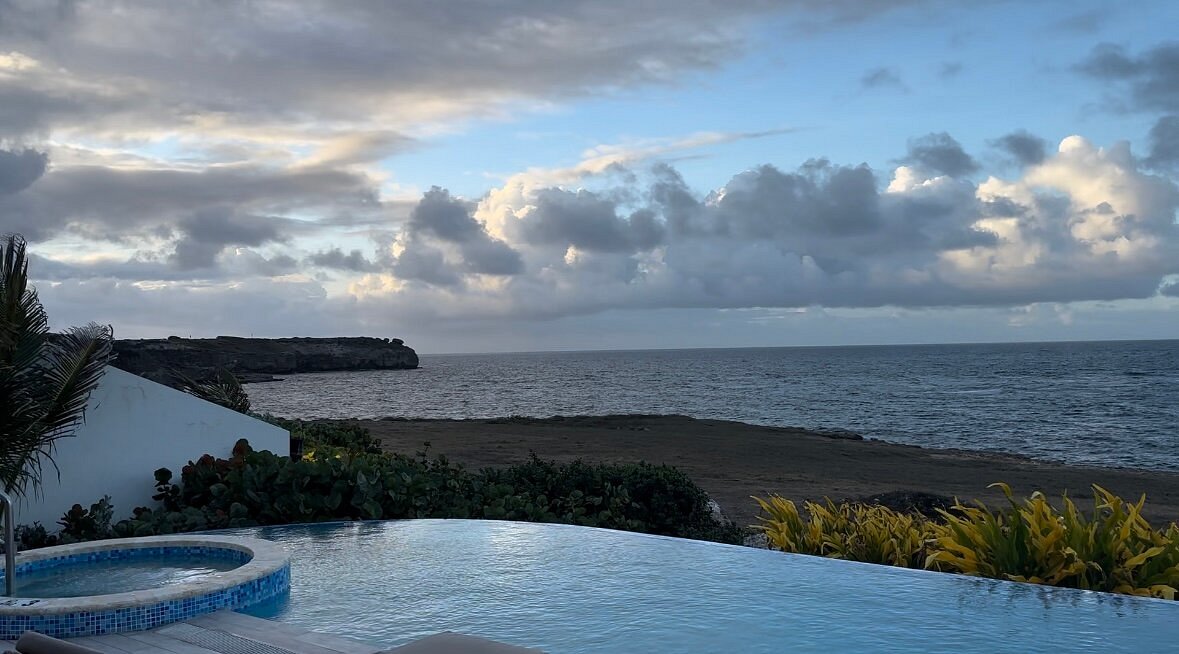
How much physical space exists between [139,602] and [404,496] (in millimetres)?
3881

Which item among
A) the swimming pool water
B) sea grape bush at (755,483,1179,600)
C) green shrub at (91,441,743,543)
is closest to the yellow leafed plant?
sea grape bush at (755,483,1179,600)

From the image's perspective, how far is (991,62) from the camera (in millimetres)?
13086

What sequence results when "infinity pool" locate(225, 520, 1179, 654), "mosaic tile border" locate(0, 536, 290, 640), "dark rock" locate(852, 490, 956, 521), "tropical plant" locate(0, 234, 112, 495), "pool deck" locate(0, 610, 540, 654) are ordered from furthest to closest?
"dark rock" locate(852, 490, 956, 521), "tropical plant" locate(0, 234, 112, 495), "infinity pool" locate(225, 520, 1179, 654), "mosaic tile border" locate(0, 536, 290, 640), "pool deck" locate(0, 610, 540, 654)

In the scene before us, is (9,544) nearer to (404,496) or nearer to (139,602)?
(139,602)

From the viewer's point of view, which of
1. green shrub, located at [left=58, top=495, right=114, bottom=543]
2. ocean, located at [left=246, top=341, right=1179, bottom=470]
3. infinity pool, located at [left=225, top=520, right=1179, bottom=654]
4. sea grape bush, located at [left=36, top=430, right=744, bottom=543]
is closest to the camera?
infinity pool, located at [left=225, top=520, right=1179, bottom=654]

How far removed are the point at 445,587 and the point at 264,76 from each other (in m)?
10.3

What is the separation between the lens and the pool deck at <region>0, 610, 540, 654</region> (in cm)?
439

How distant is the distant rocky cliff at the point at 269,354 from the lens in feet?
277

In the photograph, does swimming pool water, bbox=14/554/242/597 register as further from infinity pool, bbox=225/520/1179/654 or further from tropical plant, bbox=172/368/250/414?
tropical plant, bbox=172/368/250/414

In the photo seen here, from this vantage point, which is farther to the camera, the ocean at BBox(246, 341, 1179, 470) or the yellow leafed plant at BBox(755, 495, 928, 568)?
the ocean at BBox(246, 341, 1179, 470)

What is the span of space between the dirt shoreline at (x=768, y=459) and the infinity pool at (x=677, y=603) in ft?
18.6

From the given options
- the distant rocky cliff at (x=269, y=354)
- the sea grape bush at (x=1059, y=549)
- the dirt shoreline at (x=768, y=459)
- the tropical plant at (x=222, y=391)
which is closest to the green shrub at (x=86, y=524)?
the tropical plant at (x=222, y=391)

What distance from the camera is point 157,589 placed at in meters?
4.98

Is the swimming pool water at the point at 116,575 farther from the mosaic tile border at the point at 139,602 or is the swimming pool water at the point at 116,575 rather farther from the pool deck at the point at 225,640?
the pool deck at the point at 225,640
